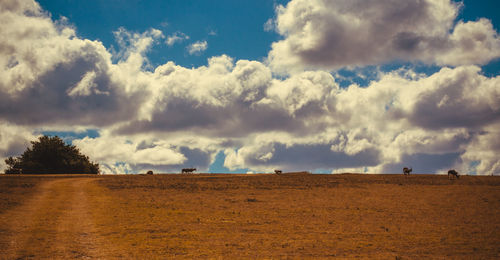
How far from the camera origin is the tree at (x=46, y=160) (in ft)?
275

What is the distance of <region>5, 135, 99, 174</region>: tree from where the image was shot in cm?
8371

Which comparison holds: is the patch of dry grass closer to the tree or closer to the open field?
the open field

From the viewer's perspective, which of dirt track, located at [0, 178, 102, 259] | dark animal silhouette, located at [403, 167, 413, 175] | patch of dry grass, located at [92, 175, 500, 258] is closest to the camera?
dirt track, located at [0, 178, 102, 259]

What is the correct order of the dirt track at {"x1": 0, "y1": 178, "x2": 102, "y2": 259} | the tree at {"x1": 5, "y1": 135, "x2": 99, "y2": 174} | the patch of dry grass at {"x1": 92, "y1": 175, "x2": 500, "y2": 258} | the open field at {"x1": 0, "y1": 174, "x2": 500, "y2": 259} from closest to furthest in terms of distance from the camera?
the dirt track at {"x1": 0, "y1": 178, "x2": 102, "y2": 259} < the open field at {"x1": 0, "y1": 174, "x2": 500, "y2": 259} < the patch of dry grass at {"x1": 92, "y1": 175, "x2": 500, "y2": 258} < the tree at {"x1": 5, "y1": 135, "x2": 99, "y2": 174}

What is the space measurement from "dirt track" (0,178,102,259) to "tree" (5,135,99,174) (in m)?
58.7

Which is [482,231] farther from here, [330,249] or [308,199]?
[308,199]

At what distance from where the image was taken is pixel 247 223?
79.5 ft

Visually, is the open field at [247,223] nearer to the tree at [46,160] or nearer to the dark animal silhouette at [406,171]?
the dark animal silhouette at [406,171]

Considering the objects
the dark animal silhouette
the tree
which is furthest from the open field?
the tree

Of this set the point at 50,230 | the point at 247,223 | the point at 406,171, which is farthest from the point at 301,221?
the point at 406,171

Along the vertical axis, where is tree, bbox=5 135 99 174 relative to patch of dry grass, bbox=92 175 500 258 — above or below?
above

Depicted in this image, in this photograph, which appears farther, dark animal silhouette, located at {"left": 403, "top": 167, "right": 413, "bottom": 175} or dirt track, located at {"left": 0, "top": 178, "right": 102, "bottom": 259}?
dark animal silhouette, located at {"left": 403, "top": 167, "right": 413, "bottom": 175}

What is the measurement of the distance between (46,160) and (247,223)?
76224 mm

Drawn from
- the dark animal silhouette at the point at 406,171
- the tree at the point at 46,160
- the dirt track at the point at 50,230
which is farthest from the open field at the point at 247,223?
the tree at the point at 46,160
